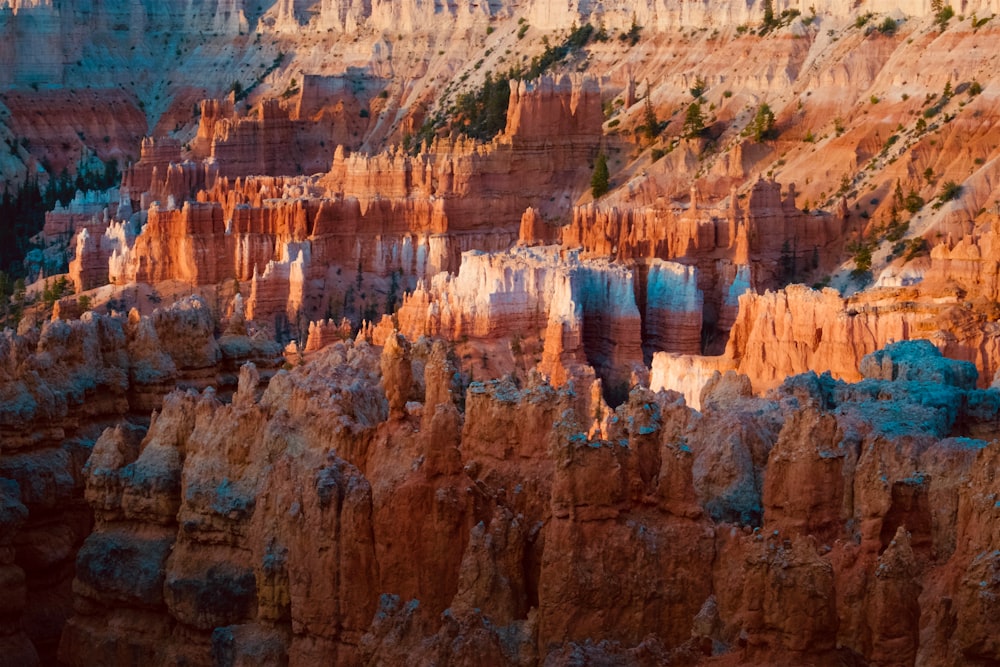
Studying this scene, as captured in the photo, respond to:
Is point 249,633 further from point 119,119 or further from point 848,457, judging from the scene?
point 119,119

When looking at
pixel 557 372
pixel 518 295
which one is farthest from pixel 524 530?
pixel 518 295

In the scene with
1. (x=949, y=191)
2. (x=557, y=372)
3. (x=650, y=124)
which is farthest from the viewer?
(x=650, y=124)

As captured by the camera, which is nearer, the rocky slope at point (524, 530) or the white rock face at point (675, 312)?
the rocky slope at point (524, 530)

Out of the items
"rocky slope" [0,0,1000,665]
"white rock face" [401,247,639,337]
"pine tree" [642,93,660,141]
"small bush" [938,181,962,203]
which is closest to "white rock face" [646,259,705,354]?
"rocky slope" [0,0,1000,665]

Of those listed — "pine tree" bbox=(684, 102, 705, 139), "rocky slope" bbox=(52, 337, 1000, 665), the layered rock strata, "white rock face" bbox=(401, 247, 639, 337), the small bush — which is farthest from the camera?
"pine tree" bbox=(684, 102, 705, 139)

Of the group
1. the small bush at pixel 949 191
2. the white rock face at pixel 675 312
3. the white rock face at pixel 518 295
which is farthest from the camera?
the small bush at pixel 949 191

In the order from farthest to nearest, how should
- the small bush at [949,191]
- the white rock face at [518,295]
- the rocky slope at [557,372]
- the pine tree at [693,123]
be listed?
the pine tree at [693,123] < the small bush at [949,191] < the white rock face at [518,295] < the rocky slope at [557,372]

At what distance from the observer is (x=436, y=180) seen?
239ft

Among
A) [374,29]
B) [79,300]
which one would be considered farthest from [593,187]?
[374,29]

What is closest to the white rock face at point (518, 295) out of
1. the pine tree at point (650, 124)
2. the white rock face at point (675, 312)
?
the white rock face at point (675, 312)

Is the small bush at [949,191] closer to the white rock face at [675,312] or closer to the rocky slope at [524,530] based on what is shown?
the white rock face at [675,312]

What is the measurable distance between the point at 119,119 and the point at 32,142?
328 inches

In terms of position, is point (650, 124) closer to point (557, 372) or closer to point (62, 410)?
point (557, 372)

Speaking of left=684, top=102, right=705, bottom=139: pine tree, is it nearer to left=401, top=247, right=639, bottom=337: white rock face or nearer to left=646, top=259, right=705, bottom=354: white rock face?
left=646, top=259, right=705, bottom=354: white rock face
